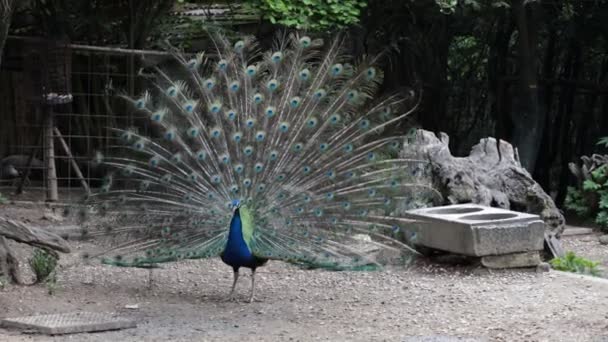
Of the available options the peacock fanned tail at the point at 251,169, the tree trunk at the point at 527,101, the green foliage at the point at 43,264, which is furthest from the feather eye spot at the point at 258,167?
the tree trunk at the point at 527,101

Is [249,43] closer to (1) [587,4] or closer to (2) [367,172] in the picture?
(2) [367,172]

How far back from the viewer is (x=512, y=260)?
388 inches

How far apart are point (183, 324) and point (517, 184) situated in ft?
18.9

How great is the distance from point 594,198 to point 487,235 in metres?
5.24

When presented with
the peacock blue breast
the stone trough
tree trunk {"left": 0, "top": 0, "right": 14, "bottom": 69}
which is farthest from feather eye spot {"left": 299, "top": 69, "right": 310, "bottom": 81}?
tree trunk {"left": 0, "top": 0, "right": 14, "bottom": 69}

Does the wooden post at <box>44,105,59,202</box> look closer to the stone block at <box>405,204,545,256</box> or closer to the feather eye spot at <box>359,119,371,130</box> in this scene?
the stone block at <box>405,204,545,256</box>

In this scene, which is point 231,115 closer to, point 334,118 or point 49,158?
point 334,118

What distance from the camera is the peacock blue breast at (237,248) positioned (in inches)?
311

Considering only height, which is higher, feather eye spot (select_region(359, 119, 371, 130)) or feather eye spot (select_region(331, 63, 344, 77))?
feather eye spot (select_region(331, 63, 344, 77))

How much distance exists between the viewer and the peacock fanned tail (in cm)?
816

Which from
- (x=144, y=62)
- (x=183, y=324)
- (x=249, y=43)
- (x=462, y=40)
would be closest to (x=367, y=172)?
(x=249, y=43)

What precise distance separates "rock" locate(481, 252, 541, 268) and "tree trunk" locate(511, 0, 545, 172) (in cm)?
545

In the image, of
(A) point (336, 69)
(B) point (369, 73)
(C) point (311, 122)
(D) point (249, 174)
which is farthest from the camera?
(B) point (369, 73)

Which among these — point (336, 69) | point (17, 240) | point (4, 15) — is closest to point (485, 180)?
point (336, 69)
